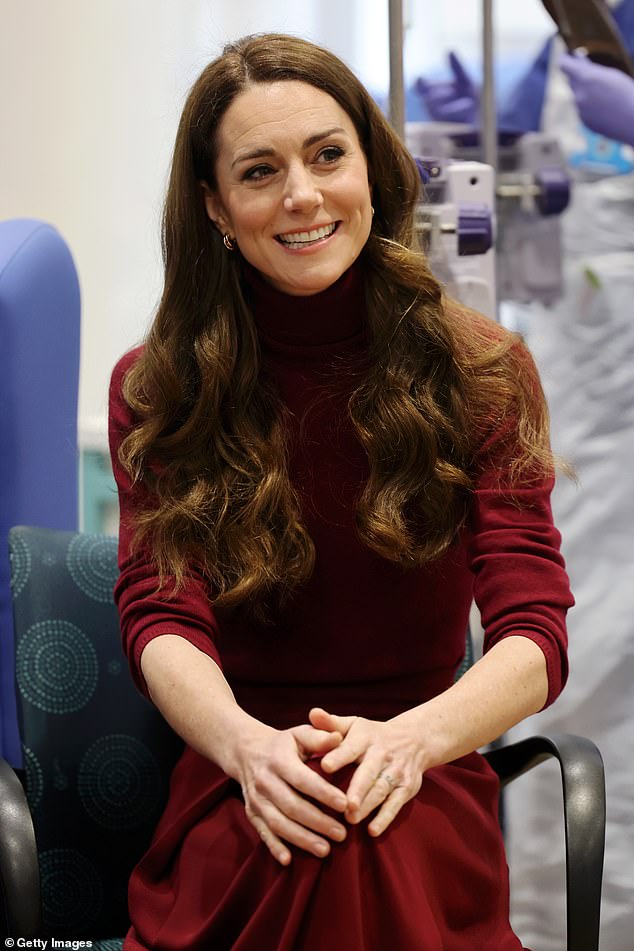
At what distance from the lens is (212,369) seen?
1.64 metres

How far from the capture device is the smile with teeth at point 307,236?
162 cm

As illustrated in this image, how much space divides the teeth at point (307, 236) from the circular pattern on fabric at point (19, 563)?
1.62 ft

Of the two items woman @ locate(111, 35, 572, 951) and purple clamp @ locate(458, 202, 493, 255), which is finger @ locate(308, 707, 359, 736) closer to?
woman @ locate(111, 35, 572, 951)

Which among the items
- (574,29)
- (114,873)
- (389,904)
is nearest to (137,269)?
(574,29)

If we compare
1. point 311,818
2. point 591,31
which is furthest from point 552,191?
point 311,818

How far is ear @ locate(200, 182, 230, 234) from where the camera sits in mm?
1678

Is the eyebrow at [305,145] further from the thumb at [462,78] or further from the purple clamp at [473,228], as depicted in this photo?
the thumb at [462,78]

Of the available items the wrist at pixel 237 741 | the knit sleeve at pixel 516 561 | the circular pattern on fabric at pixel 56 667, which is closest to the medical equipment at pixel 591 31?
the knit sleeve at pixel 516 561

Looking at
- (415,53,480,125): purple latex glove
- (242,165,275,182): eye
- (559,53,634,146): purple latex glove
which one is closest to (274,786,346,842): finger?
(242,165,275,182): eye

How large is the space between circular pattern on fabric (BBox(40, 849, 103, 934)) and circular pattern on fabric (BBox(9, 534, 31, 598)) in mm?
317

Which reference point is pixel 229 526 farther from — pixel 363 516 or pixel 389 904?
pixel 389 904

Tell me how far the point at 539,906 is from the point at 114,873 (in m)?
1.00

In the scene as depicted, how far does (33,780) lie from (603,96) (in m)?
2.35

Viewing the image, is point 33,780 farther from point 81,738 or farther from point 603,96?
point 603,96
